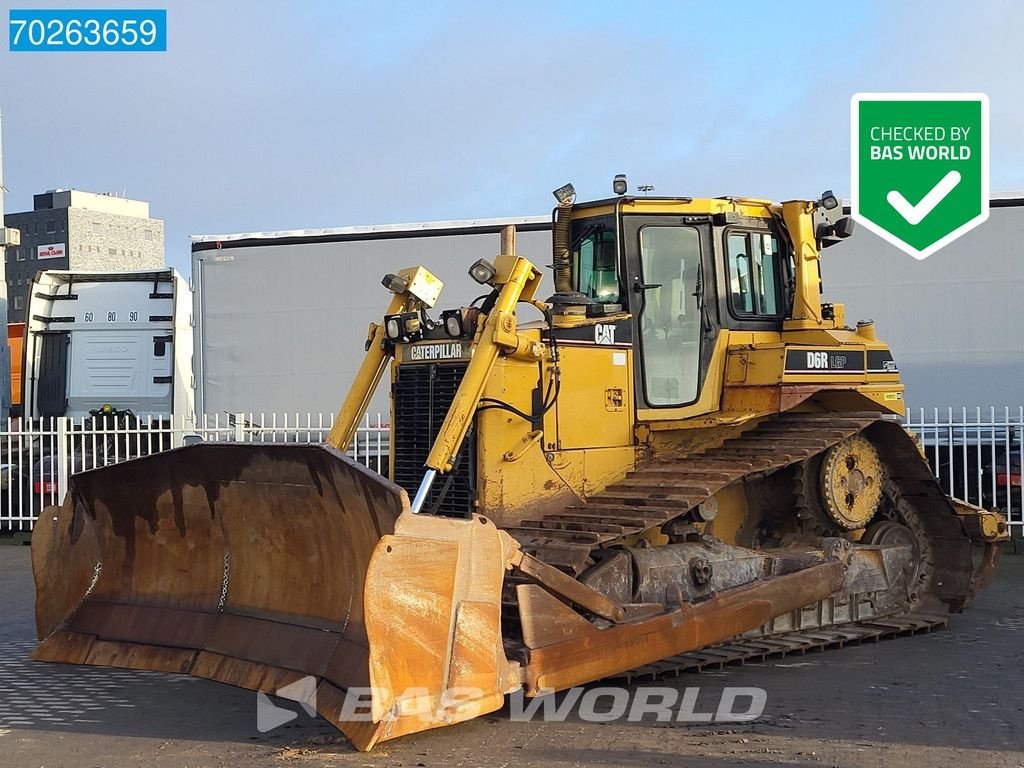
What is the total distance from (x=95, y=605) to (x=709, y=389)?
14.4 ft

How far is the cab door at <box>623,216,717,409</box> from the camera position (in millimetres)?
8375

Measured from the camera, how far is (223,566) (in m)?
7.36

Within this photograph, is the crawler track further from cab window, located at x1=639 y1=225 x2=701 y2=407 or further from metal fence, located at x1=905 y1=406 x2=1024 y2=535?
metal fence, located at x1=905 y1=406 x2=1024 y2=535

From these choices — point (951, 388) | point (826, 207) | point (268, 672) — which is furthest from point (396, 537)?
point (951, 388)

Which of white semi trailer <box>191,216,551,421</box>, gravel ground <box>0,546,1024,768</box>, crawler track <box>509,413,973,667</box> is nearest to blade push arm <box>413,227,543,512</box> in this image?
crawler track <box>509,413,973,667</box>

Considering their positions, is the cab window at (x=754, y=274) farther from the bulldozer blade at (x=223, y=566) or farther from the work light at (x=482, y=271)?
the bulldozer blade at (x=223, y=566)

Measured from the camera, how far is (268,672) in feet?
21.5

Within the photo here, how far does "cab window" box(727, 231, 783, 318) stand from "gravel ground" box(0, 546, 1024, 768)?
2.55 m

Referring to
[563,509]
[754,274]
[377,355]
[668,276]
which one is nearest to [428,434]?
[377,355]

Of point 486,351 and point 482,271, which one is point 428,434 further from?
point 482,271

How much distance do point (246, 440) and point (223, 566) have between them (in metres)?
8.07

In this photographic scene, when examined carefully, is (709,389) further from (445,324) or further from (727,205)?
(445,324)

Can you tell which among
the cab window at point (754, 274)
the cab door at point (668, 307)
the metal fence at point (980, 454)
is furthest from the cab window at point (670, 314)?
the metal fence at point (980, 454)

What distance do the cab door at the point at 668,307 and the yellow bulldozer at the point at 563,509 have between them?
2cm
